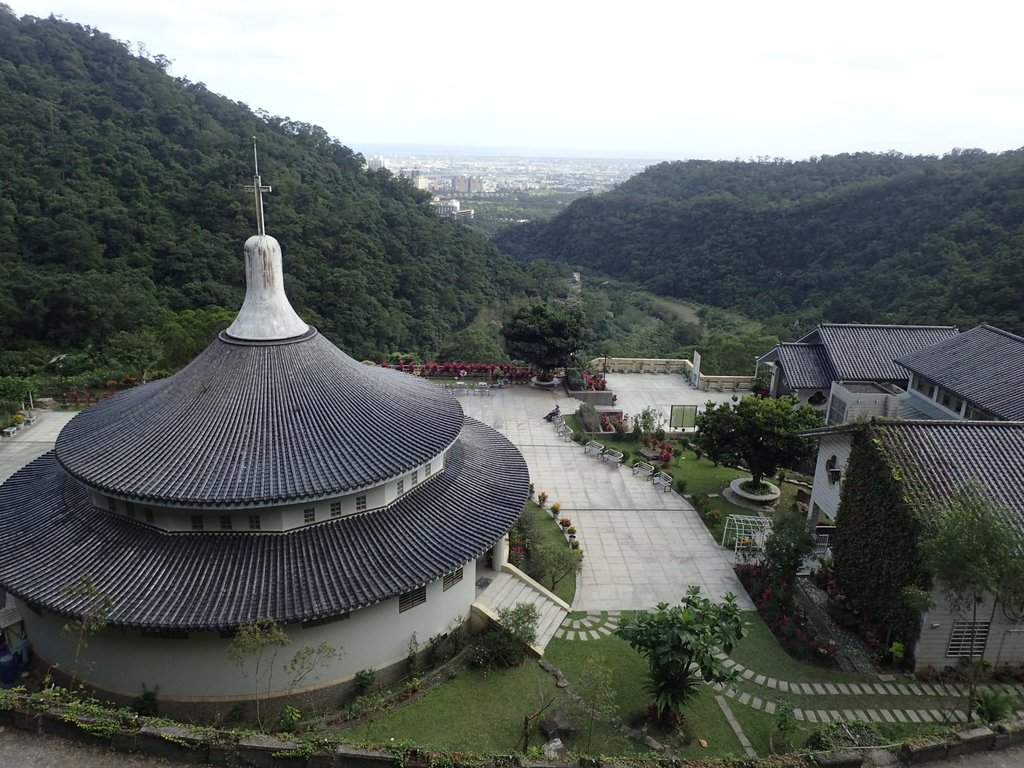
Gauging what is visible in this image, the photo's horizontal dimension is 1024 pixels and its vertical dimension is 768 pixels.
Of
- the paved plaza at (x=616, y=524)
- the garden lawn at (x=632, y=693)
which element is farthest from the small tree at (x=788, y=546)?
the garden lawn at (x=632, y=693)

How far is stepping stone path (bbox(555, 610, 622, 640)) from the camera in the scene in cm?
1736

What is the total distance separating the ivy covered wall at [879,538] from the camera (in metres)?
15.4

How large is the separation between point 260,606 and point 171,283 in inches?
1552

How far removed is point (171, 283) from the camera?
46.3 metres

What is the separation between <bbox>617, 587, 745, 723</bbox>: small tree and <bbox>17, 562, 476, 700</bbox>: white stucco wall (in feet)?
16.3

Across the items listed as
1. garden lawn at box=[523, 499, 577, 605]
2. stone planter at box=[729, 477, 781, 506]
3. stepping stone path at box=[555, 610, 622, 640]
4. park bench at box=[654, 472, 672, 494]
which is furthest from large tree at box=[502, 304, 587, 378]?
stepping stone path at box=[555, 610, 622, 640]

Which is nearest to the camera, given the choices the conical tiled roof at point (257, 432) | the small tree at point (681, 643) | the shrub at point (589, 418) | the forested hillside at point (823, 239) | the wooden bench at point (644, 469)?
the small tree at point (681, 643)

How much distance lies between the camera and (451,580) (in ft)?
52.6

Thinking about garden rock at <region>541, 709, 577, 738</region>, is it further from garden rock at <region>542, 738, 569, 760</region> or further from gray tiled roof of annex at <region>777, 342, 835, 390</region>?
gray tiled roof of annex at <region>777, 342, 835, 390</region>

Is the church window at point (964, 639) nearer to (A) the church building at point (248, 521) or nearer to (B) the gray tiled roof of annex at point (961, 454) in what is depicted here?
(B) the gray tiled roof of annex at point (961, 454)

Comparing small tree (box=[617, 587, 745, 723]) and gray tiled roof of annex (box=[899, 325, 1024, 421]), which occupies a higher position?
gray tiled roof of annex (box=[899, 325, 1024, 421])

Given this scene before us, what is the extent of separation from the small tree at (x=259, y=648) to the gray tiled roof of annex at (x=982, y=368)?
21.7 meters

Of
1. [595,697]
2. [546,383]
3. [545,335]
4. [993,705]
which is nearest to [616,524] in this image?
[595,697]

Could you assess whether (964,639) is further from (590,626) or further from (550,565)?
(550,565)
